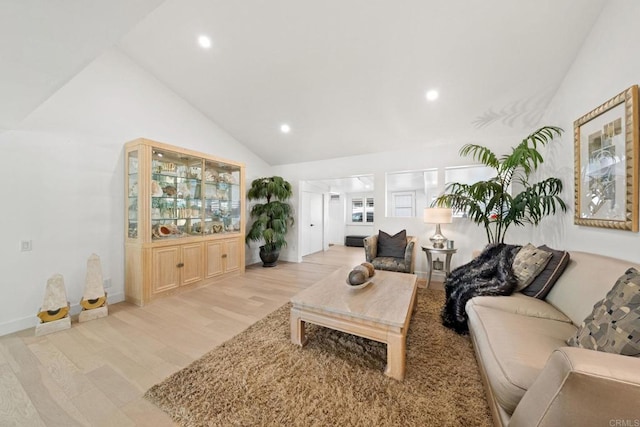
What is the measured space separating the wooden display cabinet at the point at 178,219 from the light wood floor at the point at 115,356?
1.24ft

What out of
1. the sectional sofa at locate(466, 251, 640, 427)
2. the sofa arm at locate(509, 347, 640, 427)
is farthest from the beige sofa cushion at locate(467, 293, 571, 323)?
the sofa arm at locate(509, 347, 640, 427)

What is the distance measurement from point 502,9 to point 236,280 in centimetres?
471

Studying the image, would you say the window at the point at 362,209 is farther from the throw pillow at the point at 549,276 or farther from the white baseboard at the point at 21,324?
the white baseboard at the point at 21,324

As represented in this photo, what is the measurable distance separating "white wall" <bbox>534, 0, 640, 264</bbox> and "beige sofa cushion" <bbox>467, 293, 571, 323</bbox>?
→ 0.64 metres

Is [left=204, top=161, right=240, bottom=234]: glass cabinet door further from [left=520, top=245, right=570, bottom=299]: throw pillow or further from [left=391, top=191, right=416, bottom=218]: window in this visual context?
[left=391, top=191, right=416, bottom=218]: window

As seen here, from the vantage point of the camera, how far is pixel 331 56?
262 cm

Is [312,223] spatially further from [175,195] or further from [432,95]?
[432,95]

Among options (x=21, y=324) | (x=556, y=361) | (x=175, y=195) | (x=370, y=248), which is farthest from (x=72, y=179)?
(x=556, y=361)

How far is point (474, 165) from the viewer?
11.9ft

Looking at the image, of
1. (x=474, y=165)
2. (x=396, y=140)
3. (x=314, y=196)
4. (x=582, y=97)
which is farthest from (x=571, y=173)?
(x=314, y=196)

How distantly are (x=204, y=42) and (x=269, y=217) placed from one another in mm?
3139

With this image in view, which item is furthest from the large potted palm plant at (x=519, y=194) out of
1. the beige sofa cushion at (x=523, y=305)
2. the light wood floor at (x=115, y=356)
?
the light wood floor at (x=115, y=356)

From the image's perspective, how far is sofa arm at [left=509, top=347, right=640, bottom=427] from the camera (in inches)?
24.3

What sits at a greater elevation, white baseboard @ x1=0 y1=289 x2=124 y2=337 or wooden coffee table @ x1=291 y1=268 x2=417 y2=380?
wooden coffee table @ x1=291 y1=268 x2=417 y2=380
